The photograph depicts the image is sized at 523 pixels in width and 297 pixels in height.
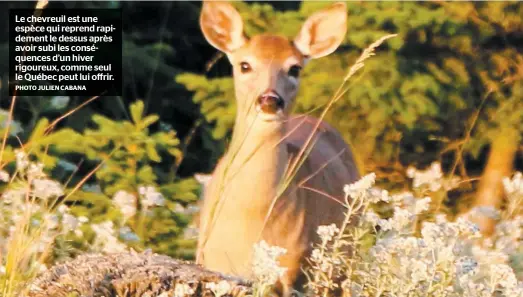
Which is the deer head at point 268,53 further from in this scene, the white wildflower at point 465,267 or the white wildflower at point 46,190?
the white wildflower at point 465,267

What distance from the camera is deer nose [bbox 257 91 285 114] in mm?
5730

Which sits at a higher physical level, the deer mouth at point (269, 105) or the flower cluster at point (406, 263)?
the deer mouth at point (269, 105)

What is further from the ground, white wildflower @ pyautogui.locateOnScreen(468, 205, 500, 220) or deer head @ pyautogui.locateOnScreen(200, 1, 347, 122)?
deer head @ pyautogui.locateOnScreen(200, 1, 347, 122)

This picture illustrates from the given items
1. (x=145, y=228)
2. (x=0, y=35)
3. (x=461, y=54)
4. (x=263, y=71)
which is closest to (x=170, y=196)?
(x=145, y=228)

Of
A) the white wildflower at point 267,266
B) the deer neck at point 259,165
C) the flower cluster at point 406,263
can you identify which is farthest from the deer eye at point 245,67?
the white wildflower at point 267,266

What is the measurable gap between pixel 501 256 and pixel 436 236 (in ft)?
2.84

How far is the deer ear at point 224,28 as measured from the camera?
21.4 feet

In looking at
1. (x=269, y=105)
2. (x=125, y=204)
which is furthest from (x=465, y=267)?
(x=125, y=204)

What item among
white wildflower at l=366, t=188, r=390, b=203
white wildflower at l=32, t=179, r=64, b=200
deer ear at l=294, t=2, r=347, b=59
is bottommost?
white wildflower at l=32, t=179, r=64, b=200

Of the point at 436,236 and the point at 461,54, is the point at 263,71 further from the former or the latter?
the point at 461,54

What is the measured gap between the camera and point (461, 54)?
34.9ft

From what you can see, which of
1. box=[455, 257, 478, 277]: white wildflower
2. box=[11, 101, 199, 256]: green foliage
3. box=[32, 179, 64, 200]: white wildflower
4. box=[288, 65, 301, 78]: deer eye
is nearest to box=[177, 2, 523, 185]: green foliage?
box=[11, 101, 199, 256]: green foliage

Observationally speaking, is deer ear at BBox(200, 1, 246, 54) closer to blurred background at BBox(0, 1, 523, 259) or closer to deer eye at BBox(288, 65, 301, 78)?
deer eye at BBox(288, 65, 301, 78)

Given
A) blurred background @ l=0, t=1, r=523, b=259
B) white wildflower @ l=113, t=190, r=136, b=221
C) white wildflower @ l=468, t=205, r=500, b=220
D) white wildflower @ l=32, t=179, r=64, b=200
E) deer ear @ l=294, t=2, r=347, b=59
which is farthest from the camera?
blurred background @ l=0, t=1, r=523, b=259
